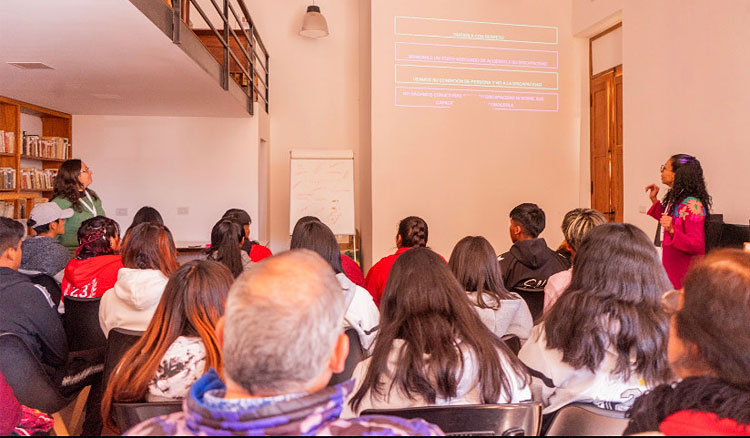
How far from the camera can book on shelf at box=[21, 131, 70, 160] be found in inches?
235

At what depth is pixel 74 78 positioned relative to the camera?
468cm

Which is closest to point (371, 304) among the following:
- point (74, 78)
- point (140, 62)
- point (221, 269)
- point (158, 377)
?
point (221, 269)

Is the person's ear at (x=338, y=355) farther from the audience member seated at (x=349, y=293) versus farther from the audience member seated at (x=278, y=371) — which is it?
the audience member seated at (x=349, y=293)

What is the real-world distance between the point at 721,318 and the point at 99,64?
14.0ft

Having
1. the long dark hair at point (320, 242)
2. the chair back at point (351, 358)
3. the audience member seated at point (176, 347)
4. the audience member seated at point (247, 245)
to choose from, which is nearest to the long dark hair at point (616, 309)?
the chair back at point (351, 358)

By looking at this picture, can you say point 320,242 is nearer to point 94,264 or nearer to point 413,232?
point 413,232

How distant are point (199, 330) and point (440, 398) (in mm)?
765

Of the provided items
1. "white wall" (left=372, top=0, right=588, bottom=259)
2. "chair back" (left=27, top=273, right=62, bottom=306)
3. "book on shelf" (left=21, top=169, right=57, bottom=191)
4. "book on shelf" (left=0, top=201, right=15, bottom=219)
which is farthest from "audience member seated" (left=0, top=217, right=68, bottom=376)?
"white wall" (left=372, top=0, right=588, bottom=259)

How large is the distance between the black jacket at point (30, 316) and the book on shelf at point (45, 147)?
13.5ft

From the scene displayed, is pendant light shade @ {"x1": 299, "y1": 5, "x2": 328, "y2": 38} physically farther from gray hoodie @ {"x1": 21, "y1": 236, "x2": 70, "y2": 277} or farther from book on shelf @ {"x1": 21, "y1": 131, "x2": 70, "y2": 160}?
gray hoodie @ {"x1": 21, "y1": 236, "x2": 70, "y2": 277}

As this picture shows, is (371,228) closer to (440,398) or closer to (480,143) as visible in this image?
(480,143)

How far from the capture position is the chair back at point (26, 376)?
7.43 feet

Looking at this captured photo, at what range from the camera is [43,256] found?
3539 millimetres

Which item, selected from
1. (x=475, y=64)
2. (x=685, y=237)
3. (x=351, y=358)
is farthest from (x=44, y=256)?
(x=475, y=64)
